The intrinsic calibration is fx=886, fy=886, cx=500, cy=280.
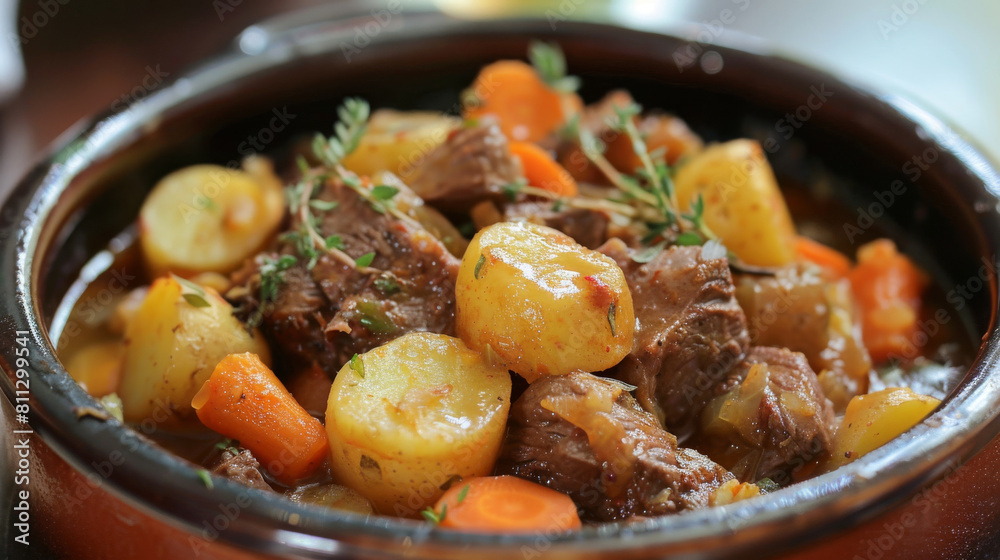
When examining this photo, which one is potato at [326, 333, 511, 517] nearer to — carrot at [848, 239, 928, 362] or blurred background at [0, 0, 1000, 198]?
carrot at [848, 239, 928, 362]

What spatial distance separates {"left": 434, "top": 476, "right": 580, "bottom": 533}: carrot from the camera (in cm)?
167

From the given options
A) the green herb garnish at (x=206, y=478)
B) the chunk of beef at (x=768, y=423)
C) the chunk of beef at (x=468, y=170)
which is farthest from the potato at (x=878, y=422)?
the green herb garnish at (x=206, y=478)

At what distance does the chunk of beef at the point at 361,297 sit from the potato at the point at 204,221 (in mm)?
415

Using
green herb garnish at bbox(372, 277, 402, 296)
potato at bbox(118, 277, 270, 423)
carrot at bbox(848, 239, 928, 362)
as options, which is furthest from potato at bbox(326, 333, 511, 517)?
carrot at bbox(848, 239, 928, 362)

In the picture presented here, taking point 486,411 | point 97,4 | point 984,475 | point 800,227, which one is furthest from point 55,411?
point 97,4

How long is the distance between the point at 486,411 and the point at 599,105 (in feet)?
5.46

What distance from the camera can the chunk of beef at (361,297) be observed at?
212 centimetres

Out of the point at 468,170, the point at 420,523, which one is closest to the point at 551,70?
the point at 468,170

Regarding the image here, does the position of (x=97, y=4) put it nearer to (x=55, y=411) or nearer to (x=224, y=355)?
(x=224, y=355)

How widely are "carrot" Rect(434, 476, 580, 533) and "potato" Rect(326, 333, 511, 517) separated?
2.3 inches

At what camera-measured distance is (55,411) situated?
1693mm

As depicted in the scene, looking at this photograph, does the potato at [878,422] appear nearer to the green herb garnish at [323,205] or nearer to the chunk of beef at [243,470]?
the chunk of beef at [243,470]

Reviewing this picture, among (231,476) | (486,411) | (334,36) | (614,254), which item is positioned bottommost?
(231,476)

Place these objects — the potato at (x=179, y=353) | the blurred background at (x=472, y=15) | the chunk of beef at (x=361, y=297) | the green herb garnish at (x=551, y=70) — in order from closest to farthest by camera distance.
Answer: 1. the chunk of beef at (x=361, y=297)
2. the potato at (x=179, y=353)
3. the green herb garnish at (x=551, y=70)
4. the blurred background at (x=472, y=15)
